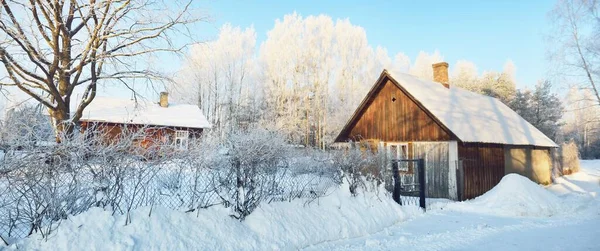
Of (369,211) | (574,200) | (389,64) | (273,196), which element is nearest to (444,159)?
(574,200)

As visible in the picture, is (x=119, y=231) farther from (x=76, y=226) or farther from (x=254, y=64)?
(x=254, y=64)

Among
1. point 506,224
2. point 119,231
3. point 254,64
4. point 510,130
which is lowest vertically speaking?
point 506,224

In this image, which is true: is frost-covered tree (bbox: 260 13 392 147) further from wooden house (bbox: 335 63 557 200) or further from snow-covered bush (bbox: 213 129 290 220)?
snow-covered bush (bbox: 213 129 290 220)

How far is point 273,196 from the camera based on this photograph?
7250 mm

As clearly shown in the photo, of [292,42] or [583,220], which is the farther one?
[292,42]

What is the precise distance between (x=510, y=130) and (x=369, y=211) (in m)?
14.2

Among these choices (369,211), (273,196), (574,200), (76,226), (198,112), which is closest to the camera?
(76,226)

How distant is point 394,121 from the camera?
16.9 meters

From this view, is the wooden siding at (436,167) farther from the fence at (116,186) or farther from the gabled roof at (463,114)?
the fence at (116,186)

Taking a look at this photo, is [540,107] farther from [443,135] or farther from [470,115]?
[443,135]

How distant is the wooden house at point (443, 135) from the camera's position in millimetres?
14938

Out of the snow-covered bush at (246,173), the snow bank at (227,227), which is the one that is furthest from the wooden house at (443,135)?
the snow-covered bush at (246,173)

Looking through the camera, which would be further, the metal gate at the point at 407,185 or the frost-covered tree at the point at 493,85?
the frost-covered tree at the point at 493,85

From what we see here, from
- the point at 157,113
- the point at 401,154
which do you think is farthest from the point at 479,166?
the point at 157,113
